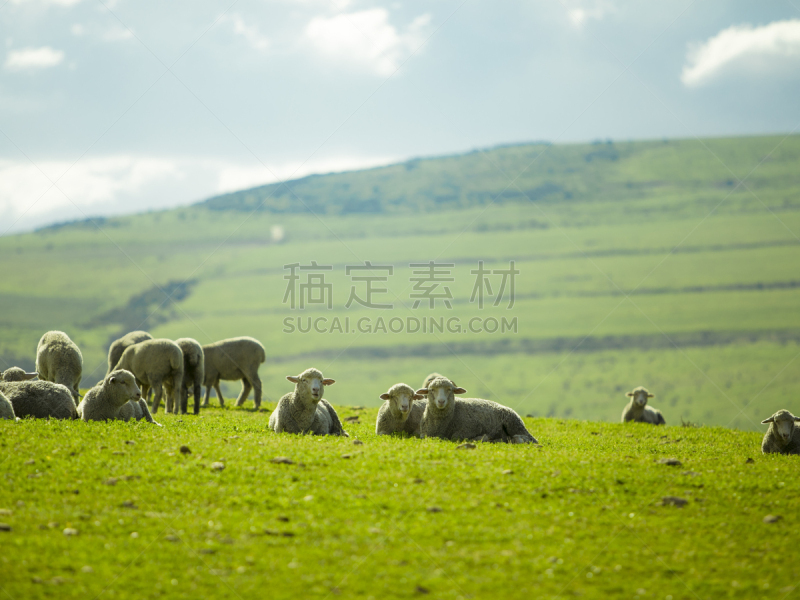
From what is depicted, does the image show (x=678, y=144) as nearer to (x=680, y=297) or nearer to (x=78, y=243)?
(x=680, y=297)

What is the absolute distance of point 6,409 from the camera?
13297mm

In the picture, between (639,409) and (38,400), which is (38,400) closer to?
(38,400)

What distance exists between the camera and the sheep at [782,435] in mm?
14609

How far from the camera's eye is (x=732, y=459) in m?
13.0

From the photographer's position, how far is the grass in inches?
281

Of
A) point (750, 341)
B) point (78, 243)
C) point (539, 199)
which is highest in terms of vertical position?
point (539, 199)

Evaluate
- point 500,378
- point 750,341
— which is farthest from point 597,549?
point 750,341

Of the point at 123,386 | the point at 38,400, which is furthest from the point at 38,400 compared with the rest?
the point at 123,386

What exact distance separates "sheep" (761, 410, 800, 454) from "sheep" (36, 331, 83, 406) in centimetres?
1826

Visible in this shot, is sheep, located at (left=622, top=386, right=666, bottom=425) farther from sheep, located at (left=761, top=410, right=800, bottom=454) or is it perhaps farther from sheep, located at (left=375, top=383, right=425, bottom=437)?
sheep, located at (left=375, top=383, right=425, bottom=437)

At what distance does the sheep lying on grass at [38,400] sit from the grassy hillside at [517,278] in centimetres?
6695

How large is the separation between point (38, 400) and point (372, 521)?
32.5 ft

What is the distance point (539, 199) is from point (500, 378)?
96211 mm

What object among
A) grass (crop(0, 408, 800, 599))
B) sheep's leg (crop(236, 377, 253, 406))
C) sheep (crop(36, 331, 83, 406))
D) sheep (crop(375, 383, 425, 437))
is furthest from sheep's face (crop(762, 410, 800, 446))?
sheep (crop(36, 331, 83, 406))
